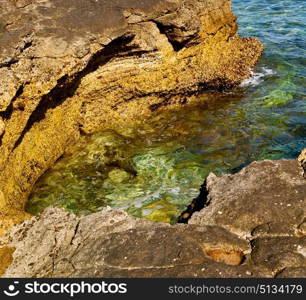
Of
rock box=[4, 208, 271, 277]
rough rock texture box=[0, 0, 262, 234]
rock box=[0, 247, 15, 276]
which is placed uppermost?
rough rock texture box=[0, 0, 262, 234]

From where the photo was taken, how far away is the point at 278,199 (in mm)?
5125

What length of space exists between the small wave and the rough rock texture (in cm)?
47

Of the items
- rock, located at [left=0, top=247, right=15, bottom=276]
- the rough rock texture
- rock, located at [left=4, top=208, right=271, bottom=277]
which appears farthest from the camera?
the rough rock texture

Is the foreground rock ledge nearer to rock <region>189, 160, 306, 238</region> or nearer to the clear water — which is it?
rock <region>189, 160, 306, 238</region>

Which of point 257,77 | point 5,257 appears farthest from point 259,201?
point 257,77

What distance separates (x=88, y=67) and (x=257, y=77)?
605cm

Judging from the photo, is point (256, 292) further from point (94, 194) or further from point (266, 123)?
point (266, 123)

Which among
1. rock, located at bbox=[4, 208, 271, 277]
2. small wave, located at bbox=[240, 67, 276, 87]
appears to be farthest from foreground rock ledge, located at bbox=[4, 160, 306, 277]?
small wave, located at bbox=[240, 67, 276, 87]

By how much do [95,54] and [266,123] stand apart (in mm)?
4616

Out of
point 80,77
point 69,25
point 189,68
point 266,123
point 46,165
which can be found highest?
point 69,25

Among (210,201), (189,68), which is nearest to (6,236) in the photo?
(210,201)

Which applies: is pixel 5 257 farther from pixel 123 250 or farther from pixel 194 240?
pixel 194 240

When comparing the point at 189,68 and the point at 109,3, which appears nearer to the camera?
the point at 109,3

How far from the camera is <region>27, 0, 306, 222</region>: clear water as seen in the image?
23.8 ft
